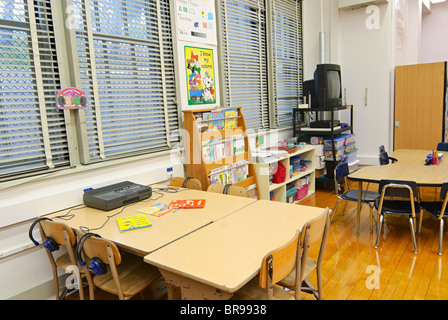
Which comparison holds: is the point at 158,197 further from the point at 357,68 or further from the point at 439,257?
the point at 357,68

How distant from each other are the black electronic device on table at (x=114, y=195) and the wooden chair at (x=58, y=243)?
381 mm

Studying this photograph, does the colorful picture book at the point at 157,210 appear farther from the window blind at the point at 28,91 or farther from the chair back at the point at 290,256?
the chair back at the point at 290,256

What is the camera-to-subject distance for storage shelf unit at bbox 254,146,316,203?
13.7 ft

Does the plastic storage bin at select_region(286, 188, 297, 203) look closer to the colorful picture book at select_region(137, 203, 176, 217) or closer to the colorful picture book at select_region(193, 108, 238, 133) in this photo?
the colorful picture book at select_region(193, 108, 238, 133)

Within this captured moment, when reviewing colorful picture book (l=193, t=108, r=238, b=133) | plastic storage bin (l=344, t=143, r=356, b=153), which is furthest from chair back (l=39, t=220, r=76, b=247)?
plastic storage bin (l=344, t=143, r=356, b=153)

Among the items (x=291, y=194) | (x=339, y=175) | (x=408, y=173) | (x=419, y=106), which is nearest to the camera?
(x=408, y=173)

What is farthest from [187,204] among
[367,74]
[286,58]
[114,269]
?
[367,74]

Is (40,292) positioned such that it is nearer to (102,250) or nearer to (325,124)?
(102,250)

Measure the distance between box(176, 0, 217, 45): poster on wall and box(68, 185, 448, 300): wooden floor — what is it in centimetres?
273

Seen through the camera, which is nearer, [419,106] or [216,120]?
[216,120]

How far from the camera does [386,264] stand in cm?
302

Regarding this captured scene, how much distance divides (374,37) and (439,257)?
14.9 ft

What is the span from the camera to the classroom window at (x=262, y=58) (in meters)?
4.45

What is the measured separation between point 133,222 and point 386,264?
2.29 m
